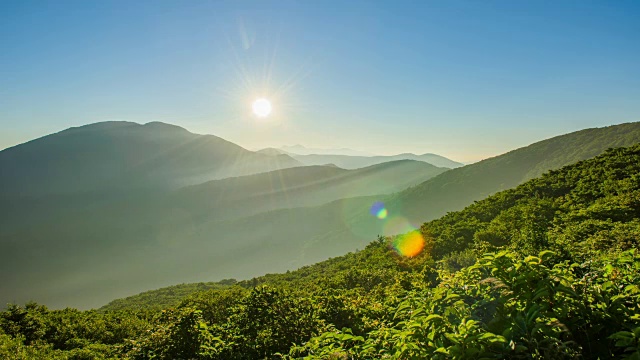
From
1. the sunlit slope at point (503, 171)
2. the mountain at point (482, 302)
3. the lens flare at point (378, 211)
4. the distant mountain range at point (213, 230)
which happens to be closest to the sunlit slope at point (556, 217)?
the mountain at point (482, 302)

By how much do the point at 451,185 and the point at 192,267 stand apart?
87.3 m

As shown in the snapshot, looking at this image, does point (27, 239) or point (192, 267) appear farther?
point (27, 239)

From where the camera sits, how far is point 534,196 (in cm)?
1861

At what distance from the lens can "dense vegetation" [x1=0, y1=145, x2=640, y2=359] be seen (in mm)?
2207

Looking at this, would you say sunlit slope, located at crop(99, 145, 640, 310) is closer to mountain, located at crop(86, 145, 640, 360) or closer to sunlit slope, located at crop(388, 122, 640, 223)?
mountain, located at crop(86, 145, 640, 360)

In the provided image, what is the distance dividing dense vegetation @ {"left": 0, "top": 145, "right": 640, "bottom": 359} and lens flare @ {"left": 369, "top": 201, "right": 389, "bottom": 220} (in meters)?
74.5

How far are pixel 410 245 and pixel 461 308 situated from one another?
17475 millimetres

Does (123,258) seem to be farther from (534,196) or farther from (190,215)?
(534,196)

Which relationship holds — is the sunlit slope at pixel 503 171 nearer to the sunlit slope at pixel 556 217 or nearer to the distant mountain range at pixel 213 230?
the distant mountain range at pixel 213 230

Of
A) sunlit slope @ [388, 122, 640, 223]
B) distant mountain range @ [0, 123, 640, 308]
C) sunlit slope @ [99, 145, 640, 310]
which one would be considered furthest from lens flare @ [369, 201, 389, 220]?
sunlit slope @ [99, 145, 640, 310]

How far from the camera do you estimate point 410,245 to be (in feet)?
63.1

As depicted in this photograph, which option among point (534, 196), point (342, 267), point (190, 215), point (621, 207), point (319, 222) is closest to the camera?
point (621, 207)

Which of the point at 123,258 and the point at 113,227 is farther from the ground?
the point at 113,227

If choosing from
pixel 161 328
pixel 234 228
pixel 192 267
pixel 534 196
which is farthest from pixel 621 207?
pixel 234 228
